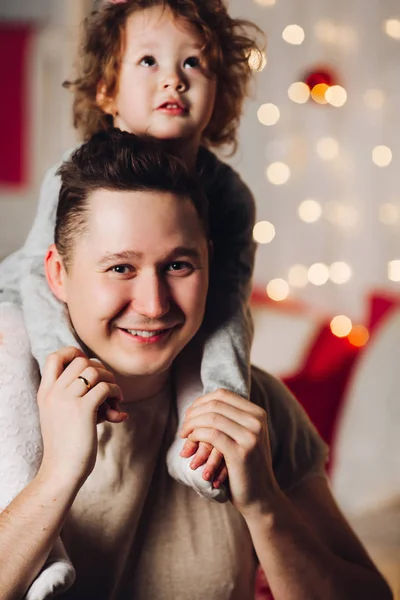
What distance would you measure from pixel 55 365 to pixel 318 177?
7.85 feet

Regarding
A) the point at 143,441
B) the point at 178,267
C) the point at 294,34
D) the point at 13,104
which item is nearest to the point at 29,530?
the point at 143,441

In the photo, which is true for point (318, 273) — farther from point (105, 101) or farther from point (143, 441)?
point (143, 441)

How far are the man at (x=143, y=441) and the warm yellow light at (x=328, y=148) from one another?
2.14 metres

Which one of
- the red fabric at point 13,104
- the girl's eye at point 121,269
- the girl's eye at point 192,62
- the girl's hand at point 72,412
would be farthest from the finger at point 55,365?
the red fabric at point 13,104

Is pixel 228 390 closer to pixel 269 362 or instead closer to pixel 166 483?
pixel 166 483

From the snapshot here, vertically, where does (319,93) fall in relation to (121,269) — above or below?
above

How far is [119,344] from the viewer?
1011mm

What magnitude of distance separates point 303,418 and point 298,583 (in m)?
0.26

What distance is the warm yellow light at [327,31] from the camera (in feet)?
10.0

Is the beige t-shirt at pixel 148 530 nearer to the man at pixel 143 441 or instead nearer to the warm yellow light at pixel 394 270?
the man at pixel 143 441

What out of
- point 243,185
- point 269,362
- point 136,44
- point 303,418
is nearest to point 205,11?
point 136,44

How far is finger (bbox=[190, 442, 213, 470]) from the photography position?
962 mm

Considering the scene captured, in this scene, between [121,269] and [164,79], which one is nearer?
[121,269]

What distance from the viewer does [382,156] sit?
305 centimetres
